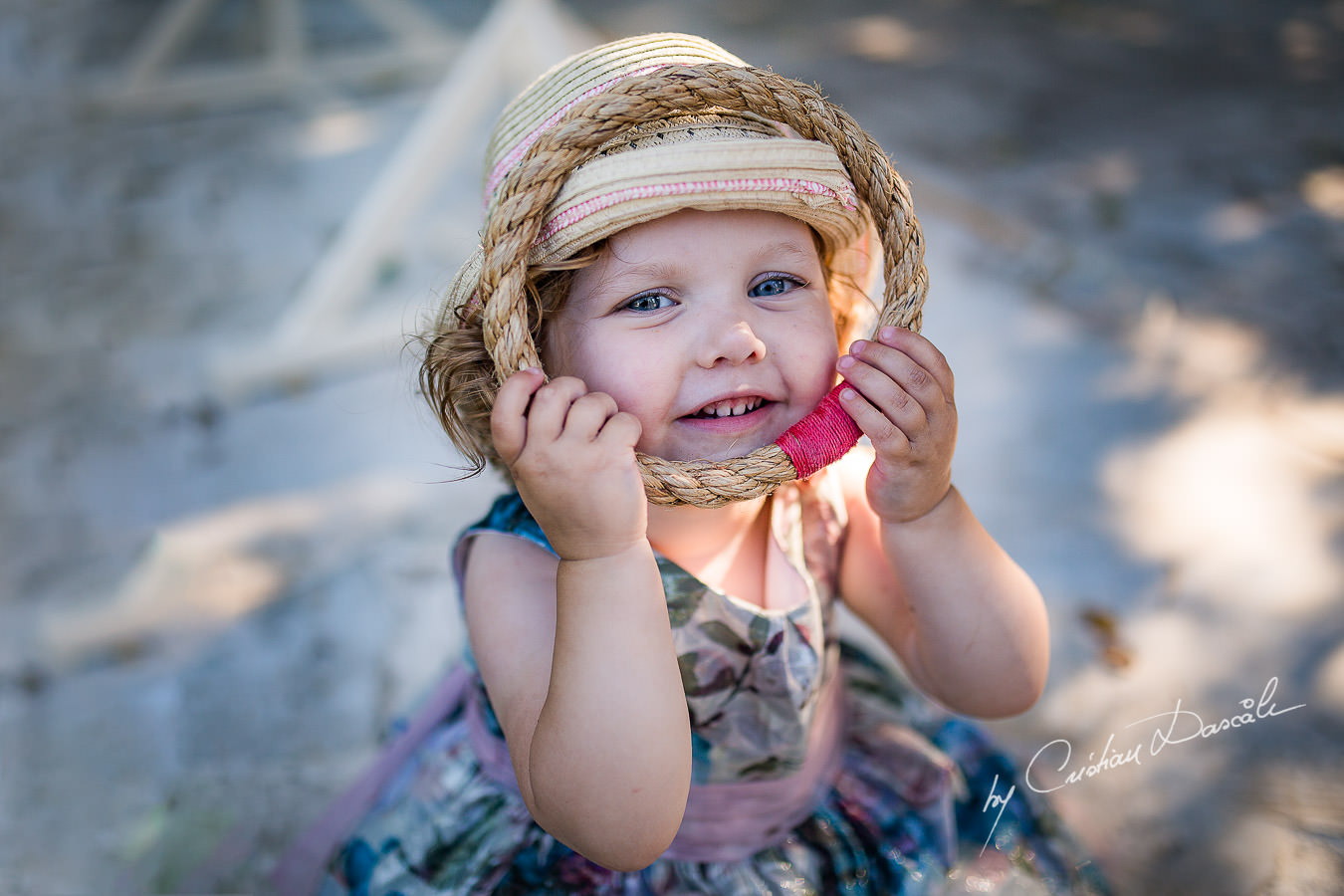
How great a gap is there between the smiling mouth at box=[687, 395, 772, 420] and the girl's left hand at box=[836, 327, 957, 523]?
9 centimetres

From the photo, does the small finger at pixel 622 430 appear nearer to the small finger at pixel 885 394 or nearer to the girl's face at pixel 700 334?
the girl's face at pixel 700 334

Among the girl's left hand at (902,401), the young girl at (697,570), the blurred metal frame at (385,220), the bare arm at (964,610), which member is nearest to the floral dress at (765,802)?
the young girl at (697,570)

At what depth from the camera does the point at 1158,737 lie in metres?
1.62

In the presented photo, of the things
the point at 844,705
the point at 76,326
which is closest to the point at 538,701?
the point at 844,705

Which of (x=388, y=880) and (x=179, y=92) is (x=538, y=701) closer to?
(x=388, y=880)

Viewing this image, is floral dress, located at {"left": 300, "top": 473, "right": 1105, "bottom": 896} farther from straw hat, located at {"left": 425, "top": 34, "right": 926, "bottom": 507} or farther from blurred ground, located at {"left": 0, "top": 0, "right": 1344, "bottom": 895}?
blurred ground, located at {"left": 0, "top": 0, "right": 1344, "bottom": 895}

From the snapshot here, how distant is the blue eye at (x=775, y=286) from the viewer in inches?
39.9

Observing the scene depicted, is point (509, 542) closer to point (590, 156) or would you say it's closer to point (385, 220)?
point (590, 156)

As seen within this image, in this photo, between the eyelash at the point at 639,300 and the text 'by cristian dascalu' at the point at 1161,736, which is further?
the text 'by cristian dascalu' at the point at 1161,736

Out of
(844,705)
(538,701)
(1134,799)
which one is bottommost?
(1134,799)

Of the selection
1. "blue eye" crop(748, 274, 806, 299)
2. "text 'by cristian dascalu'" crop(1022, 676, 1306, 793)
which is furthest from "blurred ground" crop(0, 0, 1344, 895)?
"blue eye" crop(748, 274, 806, 299)

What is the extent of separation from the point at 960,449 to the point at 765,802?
1273mm

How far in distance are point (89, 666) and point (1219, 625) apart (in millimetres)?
2025

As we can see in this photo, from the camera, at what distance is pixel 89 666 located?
1811 millimetres
